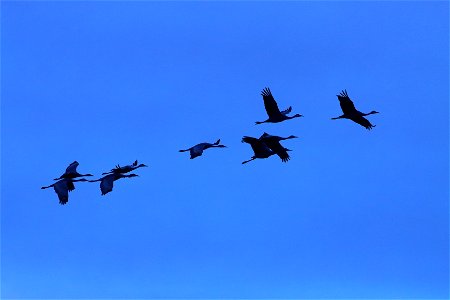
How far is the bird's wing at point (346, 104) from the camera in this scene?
46250 millimetres

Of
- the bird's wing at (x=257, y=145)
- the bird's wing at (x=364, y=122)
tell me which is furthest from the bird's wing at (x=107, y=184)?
the bird's wing at (x=364, y=122)

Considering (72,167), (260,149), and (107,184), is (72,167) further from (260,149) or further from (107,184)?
(260,149)

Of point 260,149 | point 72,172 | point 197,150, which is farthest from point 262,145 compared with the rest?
point 72,172

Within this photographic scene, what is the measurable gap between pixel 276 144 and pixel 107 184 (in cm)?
839

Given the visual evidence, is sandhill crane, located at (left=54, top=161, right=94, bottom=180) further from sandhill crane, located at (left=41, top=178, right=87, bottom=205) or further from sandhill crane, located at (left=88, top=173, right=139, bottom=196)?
sandhill crane, located at (left=88, top=173, right=139, bottom=196)

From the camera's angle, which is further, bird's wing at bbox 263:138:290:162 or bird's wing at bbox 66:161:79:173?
bird's wing at bbox 66:161:79:173

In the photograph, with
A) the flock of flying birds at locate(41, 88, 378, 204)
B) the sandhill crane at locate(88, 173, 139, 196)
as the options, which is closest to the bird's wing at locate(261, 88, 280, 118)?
the flock of flying birds at locate(41, 88, 378, 204)

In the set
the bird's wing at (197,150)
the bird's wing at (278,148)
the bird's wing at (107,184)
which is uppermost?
the bird's wing at (278,148)

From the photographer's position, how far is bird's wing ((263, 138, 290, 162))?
4866cm

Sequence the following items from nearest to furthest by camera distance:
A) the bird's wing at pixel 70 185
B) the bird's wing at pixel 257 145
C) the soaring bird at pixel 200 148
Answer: the soaring bird at pixel 200 148 < the bird's wing at pixel 257 145 < the bird's wing at pixel 70 185

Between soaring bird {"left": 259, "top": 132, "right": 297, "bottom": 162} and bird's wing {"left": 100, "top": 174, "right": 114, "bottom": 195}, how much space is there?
6912mm

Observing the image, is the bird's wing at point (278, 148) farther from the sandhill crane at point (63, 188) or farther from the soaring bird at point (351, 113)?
the sandhill crane at point (63, 188)

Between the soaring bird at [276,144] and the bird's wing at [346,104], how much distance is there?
10.8 feet

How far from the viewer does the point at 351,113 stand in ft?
155
